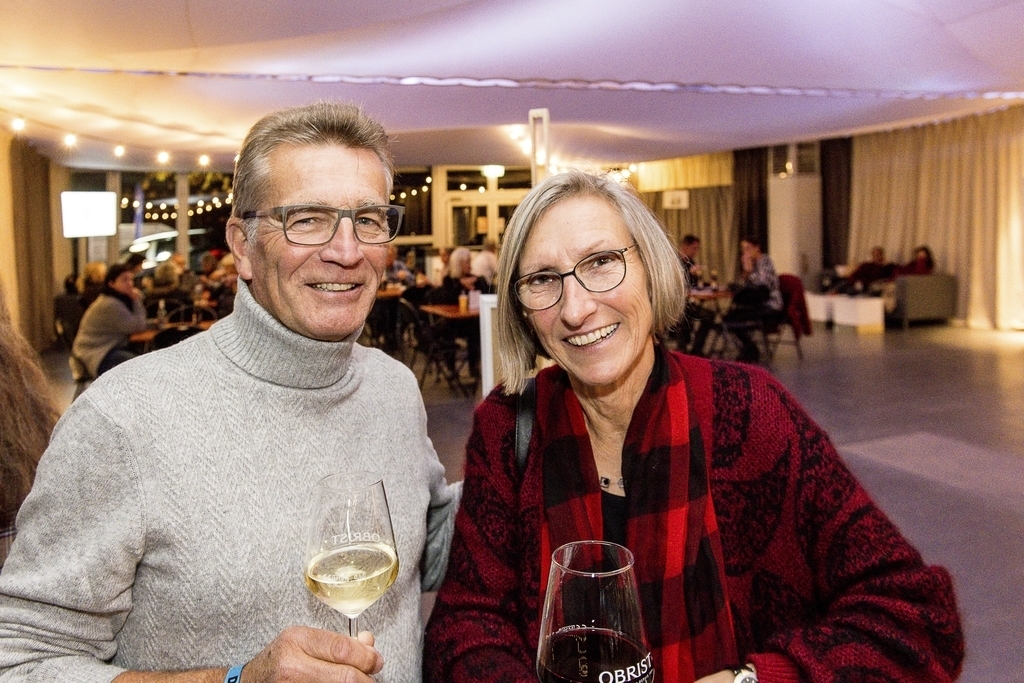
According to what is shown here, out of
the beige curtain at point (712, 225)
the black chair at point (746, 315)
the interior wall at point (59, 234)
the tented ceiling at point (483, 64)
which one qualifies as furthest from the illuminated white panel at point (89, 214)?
the beige curtain at point (712, 225)

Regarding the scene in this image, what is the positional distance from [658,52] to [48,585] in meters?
7.54

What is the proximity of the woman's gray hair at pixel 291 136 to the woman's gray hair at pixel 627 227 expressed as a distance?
0.98ft

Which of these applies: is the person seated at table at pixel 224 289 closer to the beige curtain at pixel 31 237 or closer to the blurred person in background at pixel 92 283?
the blurred person in background at pixel 92 283

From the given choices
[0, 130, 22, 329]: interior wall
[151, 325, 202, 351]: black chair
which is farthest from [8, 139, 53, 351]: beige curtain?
[151, 325, 202, 351]: black chair

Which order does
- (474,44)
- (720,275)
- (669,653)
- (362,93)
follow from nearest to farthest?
(669,653) < (474,44) < (362,93) < (720,275)

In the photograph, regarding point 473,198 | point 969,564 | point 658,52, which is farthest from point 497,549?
point 473,198

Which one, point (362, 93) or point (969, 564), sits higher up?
point (362, 93)

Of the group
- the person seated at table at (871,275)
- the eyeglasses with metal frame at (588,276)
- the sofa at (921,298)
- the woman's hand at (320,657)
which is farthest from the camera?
the person seated at table at (871,275)

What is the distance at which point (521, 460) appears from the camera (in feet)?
4.40

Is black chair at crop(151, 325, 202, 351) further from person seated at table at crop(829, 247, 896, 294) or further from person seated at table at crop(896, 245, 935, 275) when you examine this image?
person seated at table at crop(896, 245, 935, 275)

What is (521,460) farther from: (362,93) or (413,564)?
(362,93)

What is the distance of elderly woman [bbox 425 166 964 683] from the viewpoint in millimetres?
1136

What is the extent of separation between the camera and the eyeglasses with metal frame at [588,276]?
51.4 inches

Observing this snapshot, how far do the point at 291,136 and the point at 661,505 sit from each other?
885 mm
